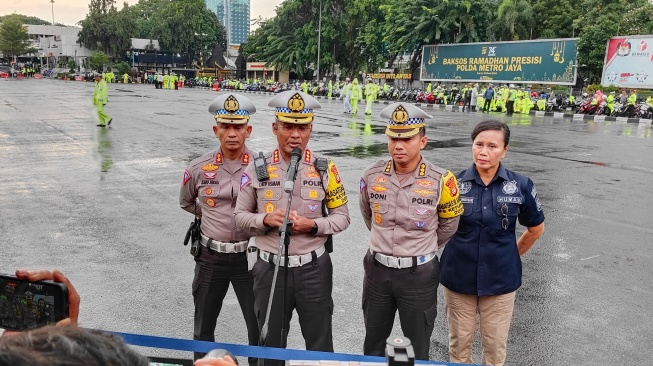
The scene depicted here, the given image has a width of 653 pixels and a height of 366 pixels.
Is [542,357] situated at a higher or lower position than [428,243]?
lower

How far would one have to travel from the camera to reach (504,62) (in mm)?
36250

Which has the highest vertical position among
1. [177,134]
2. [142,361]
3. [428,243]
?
[142,361]

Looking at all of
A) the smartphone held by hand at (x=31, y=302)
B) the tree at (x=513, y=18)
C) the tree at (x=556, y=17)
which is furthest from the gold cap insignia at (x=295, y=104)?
the tree at (x=556, y=17)

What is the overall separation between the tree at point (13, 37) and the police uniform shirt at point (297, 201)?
102149 millimetres

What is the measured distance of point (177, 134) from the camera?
1588cm

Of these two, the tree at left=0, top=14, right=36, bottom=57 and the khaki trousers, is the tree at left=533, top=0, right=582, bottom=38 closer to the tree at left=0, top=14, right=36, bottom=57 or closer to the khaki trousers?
the khaki trousers

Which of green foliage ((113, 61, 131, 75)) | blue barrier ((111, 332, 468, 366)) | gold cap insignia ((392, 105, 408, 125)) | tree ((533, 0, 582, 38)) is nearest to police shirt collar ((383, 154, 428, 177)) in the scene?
gold cap insignia ((392, 105, 408, 125))

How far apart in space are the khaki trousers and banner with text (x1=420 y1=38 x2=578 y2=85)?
32699mm

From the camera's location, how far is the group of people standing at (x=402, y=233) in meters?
3.17

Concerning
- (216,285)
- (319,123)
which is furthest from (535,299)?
(319,123)

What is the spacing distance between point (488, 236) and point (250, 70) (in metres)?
71.1

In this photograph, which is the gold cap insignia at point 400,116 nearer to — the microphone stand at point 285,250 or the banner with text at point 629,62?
the microphone stand at point 285,250

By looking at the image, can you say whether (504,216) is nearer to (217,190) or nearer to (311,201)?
(311,201)

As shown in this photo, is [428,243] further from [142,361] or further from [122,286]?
[122,286]
